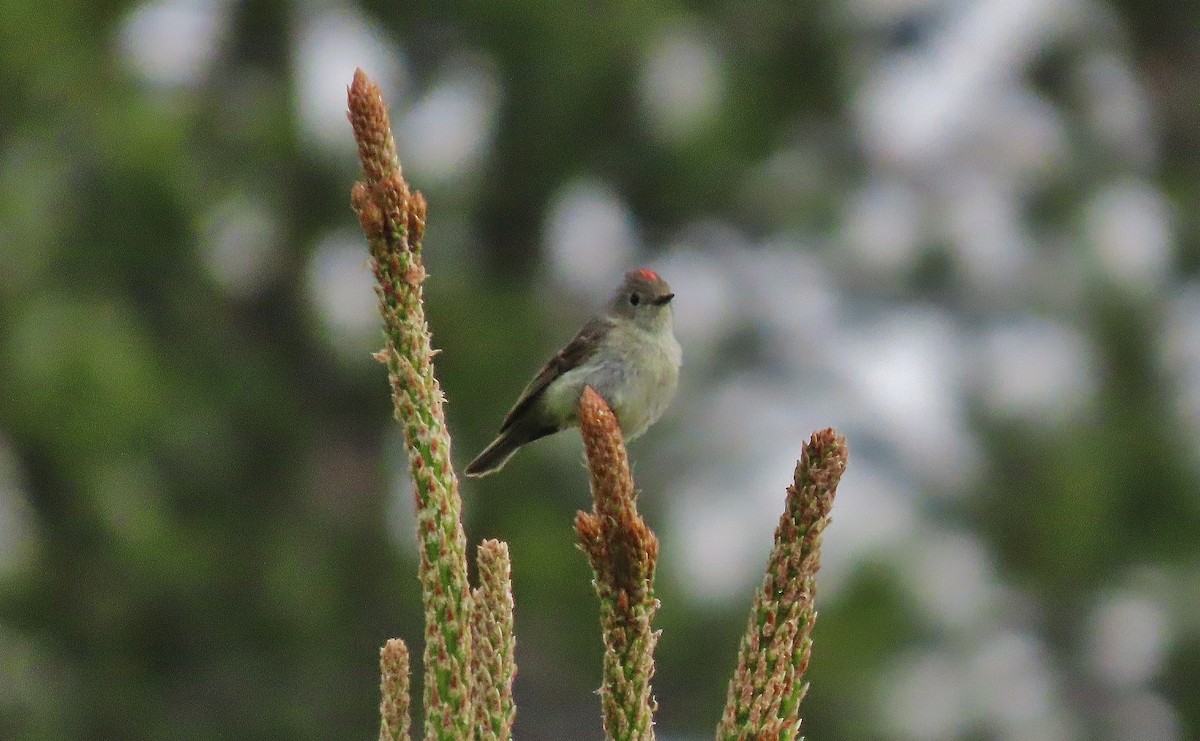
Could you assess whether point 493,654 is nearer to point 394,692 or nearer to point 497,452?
point 394,692

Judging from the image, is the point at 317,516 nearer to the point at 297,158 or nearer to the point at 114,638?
the point at 114,638

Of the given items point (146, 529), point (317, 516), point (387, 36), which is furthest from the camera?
point (387, 36)

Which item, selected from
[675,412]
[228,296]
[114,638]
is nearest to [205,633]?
[114,638]

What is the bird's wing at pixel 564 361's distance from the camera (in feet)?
16.6

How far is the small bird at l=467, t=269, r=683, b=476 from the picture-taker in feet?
16.3

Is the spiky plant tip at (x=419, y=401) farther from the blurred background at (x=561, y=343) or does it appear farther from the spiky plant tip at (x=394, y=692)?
the blurred background at (x=561, y=343)

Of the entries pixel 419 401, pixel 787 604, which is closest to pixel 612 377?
pixel 419 401

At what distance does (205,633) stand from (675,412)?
3785mm

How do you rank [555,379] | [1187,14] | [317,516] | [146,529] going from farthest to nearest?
1. [1187,14]
2. [317,516]
3. [146,529]
4. [555,379]

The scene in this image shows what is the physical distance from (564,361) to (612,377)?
8.4 inches

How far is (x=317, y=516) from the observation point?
12.8 metres

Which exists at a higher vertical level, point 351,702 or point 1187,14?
point 1187,14

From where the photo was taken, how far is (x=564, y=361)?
5.16 meters

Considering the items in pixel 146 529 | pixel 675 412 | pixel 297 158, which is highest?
pixel 297 158
